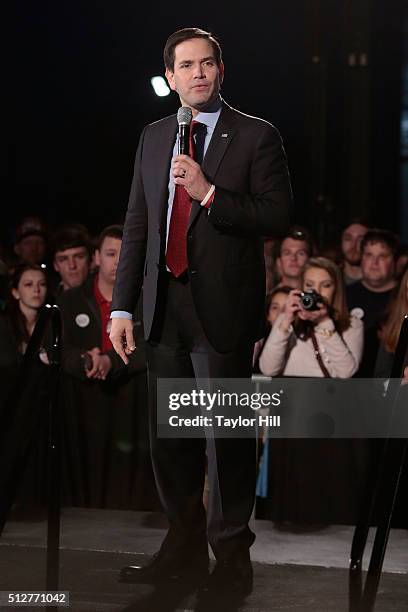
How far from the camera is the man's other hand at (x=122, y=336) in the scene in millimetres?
3443

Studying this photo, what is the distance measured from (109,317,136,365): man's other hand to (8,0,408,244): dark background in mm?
2883

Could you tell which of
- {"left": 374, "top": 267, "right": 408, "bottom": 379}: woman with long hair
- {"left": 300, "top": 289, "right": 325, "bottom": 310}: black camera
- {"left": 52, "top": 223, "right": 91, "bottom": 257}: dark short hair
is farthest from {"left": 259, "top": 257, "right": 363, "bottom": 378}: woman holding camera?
{"left": 52, "top": 223, "right": 91, "bottom": 257}: dark short hair

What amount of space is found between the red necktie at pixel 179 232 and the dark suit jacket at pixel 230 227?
1.0 inches

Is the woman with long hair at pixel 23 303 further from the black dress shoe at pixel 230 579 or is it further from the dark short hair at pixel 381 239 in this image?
the black dress shoe at pixel 230 579

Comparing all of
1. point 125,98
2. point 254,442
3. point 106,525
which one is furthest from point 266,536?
point 125,98

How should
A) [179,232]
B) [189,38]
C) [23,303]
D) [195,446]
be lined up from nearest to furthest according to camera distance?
1. [189,38]
2. [179,232]
3. [195,446]
4. [23,303]

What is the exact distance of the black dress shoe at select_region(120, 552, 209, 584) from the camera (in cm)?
350

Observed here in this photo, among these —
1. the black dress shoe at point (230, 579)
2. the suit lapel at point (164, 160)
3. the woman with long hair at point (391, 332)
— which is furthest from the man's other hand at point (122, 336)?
the woman with long hair at point (391, 332)

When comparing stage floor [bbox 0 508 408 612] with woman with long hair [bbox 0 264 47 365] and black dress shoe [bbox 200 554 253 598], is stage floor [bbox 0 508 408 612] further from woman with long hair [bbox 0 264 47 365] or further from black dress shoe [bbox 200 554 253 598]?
woman with long hair [bbox 0 264 47 365]

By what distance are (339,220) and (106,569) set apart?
289 inches

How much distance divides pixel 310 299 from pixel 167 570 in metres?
1.83

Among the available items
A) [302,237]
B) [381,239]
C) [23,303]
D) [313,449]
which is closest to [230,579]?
[313,449]

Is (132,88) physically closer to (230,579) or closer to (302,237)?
(302,237)

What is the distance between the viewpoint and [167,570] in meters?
3.51
